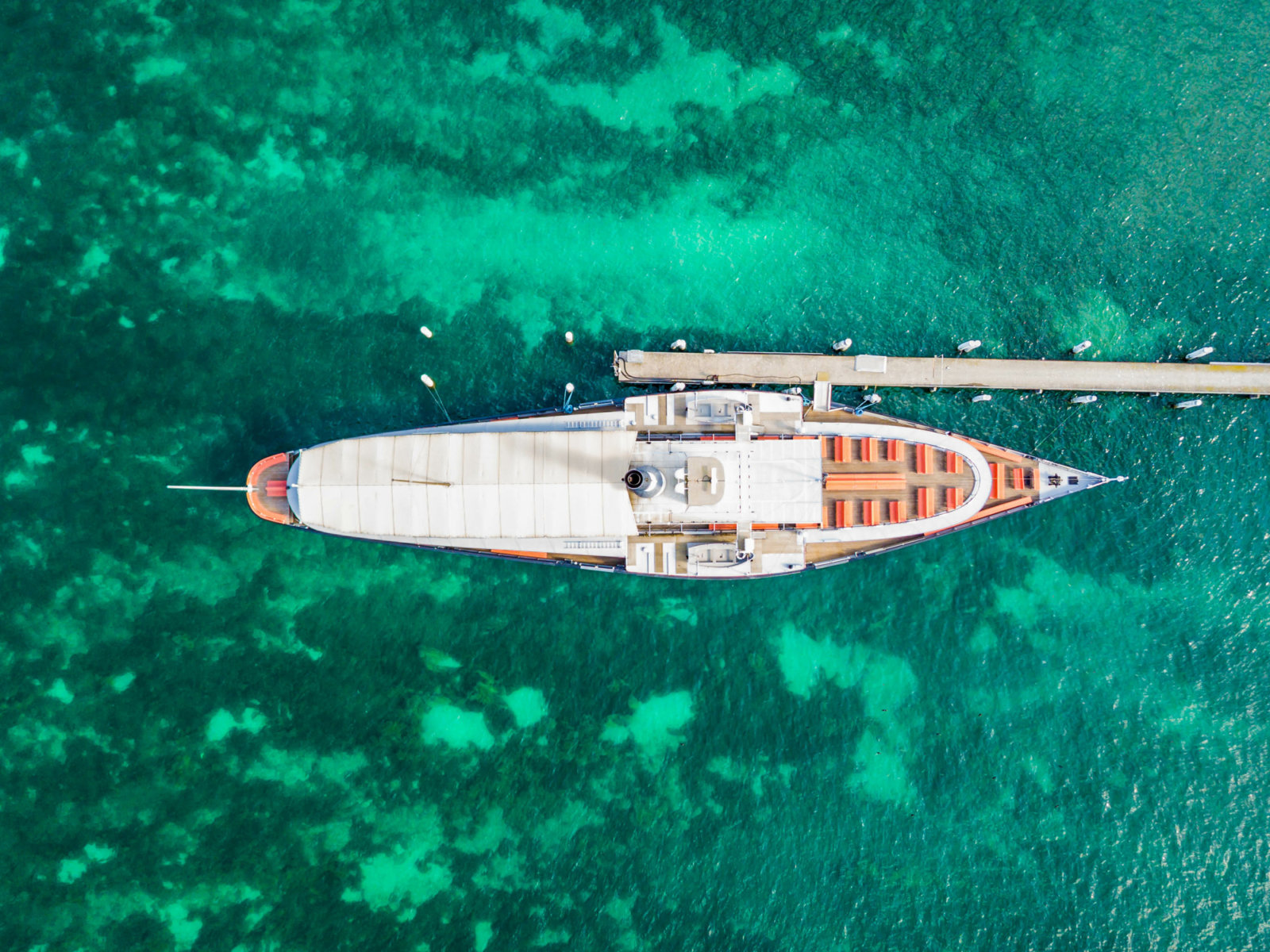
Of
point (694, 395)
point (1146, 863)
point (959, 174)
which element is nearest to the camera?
point (694, 395)

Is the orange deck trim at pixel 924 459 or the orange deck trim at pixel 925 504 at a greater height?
the orange deck trim at pixel 924 459

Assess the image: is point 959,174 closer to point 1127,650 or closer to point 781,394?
point 781,394

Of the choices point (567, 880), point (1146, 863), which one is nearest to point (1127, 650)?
point (1146, 863)

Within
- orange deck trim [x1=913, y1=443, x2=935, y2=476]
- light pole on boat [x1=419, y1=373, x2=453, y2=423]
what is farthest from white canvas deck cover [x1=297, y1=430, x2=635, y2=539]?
orange deck trim [x1=913, y1=443, x2=935, y2=476]

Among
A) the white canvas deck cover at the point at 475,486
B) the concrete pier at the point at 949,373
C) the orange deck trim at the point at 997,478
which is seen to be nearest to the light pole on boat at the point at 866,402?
the concrete pier at the point at 949,373

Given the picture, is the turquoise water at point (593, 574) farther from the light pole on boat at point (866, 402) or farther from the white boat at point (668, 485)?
the white boat at point (668, 485)

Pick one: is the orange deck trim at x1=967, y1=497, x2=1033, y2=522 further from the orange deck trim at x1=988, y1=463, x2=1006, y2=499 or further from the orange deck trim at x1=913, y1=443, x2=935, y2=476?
the orange deck trim at x1=913, y1=443, x2=935, y2=476

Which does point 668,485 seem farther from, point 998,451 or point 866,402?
point 998,451
